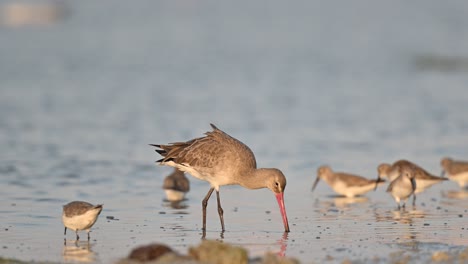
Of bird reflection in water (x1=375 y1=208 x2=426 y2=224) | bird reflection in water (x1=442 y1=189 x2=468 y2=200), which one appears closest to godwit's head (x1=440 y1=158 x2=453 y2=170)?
bird reflection in water (x1=442 y1=189 x2=468 y2=200)

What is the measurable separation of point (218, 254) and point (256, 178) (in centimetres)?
282

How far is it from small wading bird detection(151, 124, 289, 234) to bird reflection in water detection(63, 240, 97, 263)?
1.60m

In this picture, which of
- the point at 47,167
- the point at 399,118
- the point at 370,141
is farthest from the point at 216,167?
the point at 399,118

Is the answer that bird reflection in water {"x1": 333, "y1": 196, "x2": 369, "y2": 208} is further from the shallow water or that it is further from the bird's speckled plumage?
the bird's speckled plumage

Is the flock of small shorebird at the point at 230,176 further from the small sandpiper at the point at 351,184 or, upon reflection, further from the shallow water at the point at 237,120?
the shallow water at the point at 237,120

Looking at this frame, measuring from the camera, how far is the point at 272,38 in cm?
3862

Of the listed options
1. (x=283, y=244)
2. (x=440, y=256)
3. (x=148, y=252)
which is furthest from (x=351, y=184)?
(x=148, y=252)

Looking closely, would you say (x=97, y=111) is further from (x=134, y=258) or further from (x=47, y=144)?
(x=134, y=258)

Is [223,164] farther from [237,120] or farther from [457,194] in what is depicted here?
[237,120]

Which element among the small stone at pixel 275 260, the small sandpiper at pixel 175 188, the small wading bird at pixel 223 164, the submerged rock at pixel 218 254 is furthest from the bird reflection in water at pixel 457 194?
the submerged rock at pixel 218 254

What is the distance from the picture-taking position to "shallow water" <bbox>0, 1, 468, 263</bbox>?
10.9m

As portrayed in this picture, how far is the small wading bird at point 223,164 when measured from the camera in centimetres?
1126

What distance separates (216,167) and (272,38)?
2740 cm

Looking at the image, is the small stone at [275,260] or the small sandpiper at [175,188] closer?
the small stone at [275,260]
